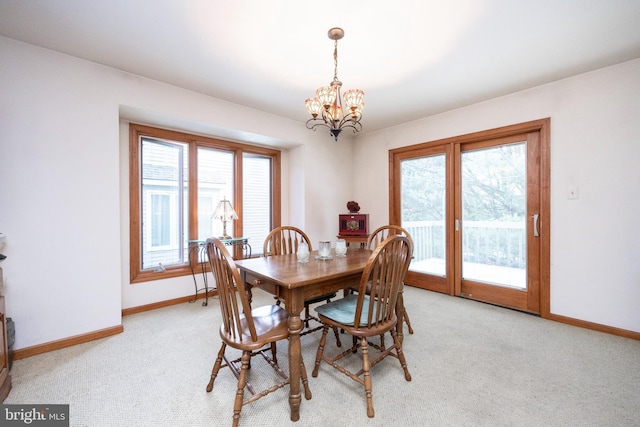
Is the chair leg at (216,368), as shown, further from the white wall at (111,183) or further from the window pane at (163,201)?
the window pane at (163,201)

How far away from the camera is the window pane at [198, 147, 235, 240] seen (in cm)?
Result: 351

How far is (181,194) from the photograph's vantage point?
11.0 ft

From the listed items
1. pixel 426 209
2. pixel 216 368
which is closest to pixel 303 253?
pixel 216 368

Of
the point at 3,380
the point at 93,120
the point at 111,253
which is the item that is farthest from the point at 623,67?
the point at 3,380

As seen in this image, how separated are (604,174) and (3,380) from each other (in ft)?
15.8

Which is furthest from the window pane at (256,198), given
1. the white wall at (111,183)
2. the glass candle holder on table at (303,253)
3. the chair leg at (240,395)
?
the chair leg at (240,395)

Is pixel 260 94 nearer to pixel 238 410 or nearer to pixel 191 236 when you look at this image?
pixel 191 236

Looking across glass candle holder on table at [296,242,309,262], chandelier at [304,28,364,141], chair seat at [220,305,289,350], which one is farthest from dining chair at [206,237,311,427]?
chandelier at [304,28,364,141]

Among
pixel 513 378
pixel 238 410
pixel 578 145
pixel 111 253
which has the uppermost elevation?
pixel 578 145

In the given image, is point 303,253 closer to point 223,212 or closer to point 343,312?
point 343,312

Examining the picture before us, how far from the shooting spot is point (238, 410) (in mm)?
1347

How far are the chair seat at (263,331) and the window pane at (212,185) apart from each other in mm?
2102

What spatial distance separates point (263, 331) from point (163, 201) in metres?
2.49

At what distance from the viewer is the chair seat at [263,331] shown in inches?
55.2
